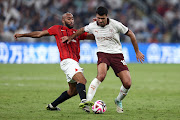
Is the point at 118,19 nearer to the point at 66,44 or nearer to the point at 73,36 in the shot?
the point at 66,44

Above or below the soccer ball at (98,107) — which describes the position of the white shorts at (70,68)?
above

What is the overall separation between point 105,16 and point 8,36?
16722mm

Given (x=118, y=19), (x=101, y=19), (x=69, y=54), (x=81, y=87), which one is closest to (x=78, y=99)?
(x=69, y=54)

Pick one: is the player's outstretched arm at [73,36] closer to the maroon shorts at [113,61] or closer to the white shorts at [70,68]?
the white shorts at [70,68]

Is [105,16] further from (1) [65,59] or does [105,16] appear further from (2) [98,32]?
(1) [65,59]

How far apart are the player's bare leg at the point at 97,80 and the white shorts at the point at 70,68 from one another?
0.45 meters

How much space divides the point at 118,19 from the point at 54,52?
4.75 m

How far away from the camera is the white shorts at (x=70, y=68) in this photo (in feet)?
25.2

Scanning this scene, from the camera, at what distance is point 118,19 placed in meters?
25.2

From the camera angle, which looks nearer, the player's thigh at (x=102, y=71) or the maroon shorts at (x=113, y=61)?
the player's thigh at (x=102, y=71)

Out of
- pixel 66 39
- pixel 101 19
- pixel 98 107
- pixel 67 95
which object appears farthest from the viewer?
pixel 67 95

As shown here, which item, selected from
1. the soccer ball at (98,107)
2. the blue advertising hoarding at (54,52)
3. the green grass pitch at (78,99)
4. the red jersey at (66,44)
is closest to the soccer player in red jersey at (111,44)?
the red jersey at (66,44)

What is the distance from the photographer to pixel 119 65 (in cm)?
771

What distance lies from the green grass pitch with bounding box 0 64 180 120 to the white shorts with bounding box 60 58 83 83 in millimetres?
703
